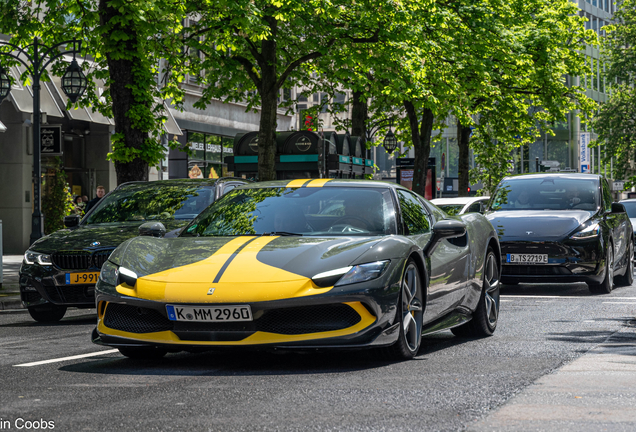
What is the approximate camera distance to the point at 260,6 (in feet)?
68.1

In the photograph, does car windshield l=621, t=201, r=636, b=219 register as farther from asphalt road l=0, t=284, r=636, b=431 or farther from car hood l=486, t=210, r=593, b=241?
asphalt road l=0, t=284, r=636, b=431

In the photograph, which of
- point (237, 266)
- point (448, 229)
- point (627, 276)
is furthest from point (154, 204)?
point (627, 276)

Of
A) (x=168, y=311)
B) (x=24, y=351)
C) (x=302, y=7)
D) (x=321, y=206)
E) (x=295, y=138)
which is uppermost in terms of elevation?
(x=302, y=7)

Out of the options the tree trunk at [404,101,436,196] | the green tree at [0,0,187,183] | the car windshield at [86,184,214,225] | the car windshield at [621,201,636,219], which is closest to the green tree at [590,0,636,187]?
the tree trunk at [404,101,436,196]

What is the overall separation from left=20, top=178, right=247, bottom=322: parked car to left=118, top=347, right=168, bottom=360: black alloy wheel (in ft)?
11.8

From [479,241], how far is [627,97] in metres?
45.2

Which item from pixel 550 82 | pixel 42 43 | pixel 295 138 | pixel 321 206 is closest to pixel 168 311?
pixel 321 206

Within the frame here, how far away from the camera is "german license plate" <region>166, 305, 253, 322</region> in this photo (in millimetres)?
6281

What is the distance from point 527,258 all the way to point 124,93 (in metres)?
7.70

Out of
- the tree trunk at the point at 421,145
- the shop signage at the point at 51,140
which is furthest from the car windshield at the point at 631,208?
the shop signage at the point at 51,140

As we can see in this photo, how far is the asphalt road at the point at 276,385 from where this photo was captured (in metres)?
4.82

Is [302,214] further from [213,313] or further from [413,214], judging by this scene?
[213,313]

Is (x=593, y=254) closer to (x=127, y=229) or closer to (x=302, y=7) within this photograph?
(x=127, y=229)

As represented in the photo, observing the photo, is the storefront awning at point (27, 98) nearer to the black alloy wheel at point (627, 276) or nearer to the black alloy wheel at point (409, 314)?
the black alloy wheel at point (627, 276)
